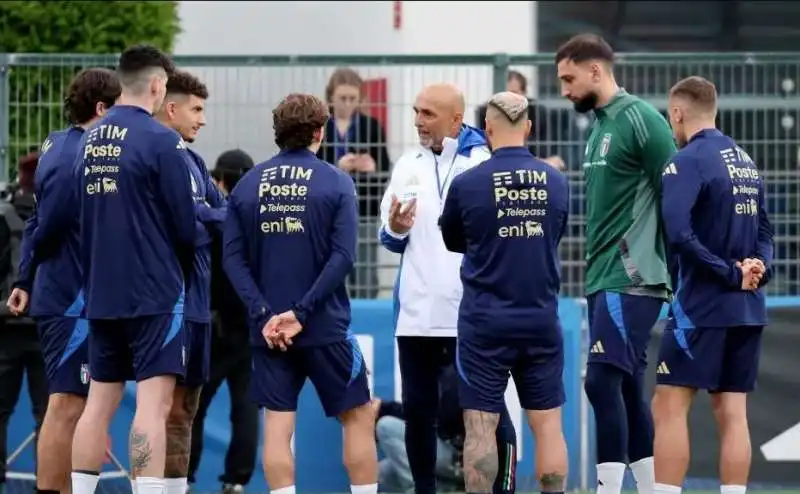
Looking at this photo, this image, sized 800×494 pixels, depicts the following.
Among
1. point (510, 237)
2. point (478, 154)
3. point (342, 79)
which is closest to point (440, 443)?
point (342, 79)

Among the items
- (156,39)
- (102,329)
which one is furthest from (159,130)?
(156,39)

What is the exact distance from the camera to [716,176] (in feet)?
29.9

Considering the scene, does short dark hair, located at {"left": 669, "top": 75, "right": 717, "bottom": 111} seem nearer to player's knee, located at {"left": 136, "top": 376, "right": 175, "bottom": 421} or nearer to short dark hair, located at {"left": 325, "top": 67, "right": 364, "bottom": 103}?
player's knee, located at {"left": 136, "top": 376, "right": 175, "bottom": 421}

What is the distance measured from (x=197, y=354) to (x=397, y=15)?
904 centimetres

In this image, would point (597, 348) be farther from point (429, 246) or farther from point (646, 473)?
→ point (429, 246)

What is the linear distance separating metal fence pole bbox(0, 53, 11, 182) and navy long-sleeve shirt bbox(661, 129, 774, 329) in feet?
16.4

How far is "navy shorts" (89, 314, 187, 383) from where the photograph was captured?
878 centimetres

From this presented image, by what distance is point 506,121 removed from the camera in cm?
890

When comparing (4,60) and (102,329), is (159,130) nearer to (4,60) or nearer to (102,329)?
(102,329)

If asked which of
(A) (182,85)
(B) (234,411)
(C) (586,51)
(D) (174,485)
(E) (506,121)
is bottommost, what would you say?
(D) (174,485)

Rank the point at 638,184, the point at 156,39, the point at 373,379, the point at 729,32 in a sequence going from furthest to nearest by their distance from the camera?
the point at 729,32 < the point at 156,39 < the point at 373,379 < the point at 638,184

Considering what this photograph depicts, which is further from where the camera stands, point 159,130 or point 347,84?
point 347,84

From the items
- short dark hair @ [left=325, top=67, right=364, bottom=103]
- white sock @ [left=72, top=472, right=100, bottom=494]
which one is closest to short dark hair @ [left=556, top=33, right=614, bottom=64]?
short dark hair @ [left=325, top=67, right=364, bottom=103]

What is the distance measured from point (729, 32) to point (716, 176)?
903 cm
